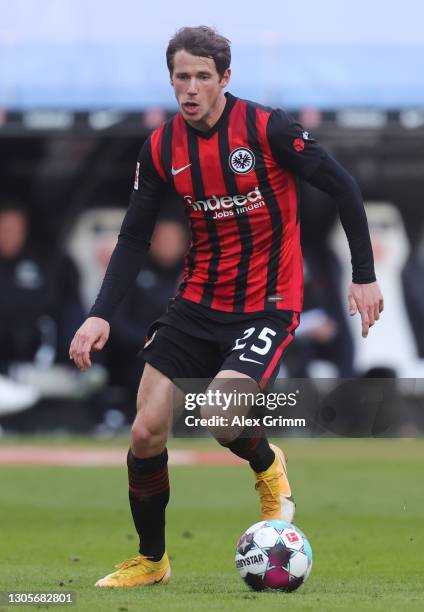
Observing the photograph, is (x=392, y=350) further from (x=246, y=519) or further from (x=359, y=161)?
(x=246, y=519)

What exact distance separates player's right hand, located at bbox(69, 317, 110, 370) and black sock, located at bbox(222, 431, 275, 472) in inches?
31.4

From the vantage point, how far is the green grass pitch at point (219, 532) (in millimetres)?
5820

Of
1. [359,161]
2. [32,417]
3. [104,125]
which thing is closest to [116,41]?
[104,125]

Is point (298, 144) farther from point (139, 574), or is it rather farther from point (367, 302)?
point (139, 574)

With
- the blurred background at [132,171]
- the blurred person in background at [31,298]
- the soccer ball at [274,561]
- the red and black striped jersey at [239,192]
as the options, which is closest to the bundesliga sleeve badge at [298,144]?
the red and black striped jersey at [239,192]

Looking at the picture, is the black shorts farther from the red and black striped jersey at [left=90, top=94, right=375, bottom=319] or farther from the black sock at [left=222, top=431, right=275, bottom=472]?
the black sock at [left=222, top=431, right=275, bottom=472]

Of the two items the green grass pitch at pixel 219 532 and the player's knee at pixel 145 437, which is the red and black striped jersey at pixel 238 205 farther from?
the green grass pitch at pixel 219 532

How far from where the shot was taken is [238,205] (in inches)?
248

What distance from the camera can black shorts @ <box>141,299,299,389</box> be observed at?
6.26 m

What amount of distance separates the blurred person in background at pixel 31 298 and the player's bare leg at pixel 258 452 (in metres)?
10.4

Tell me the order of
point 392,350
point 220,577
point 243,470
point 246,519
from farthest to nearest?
point 392,350 → point 243,470 → point 246,519 → point 220,577

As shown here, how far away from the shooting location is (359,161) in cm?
1755

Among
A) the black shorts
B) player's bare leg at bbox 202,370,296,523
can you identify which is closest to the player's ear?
the black shorts

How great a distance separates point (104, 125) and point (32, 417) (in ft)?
12.0
